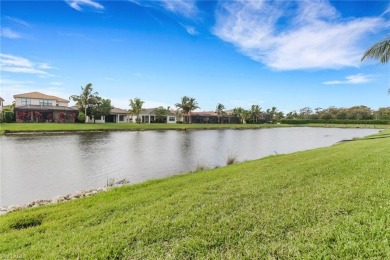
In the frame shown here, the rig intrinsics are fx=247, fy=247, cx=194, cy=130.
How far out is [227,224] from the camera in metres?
4.86

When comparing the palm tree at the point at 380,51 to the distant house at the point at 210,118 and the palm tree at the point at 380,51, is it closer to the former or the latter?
the palm tree at the point at 380,51

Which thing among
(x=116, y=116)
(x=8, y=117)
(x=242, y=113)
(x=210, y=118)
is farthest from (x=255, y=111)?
(x=8, y=117)

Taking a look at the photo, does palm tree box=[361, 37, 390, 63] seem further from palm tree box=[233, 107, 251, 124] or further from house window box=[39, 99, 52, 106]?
palm tree box=[233, 107, 251, 124]

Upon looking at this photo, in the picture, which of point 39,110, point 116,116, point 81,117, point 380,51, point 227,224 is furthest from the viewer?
point 116,116

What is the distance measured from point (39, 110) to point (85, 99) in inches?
418

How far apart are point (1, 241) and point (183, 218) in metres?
3.75

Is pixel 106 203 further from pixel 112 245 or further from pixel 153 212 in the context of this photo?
pixel 112 245

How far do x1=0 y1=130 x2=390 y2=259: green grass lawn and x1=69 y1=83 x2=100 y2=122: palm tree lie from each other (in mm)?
60847

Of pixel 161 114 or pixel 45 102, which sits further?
pixel 161 114

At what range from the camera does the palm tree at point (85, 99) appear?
A: 2453 inches

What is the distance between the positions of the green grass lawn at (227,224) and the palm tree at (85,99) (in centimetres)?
6085

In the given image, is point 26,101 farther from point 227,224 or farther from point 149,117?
point 227,224

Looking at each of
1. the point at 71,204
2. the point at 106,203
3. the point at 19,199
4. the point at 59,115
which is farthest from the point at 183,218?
the point at 59,115

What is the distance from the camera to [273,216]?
4.98m
